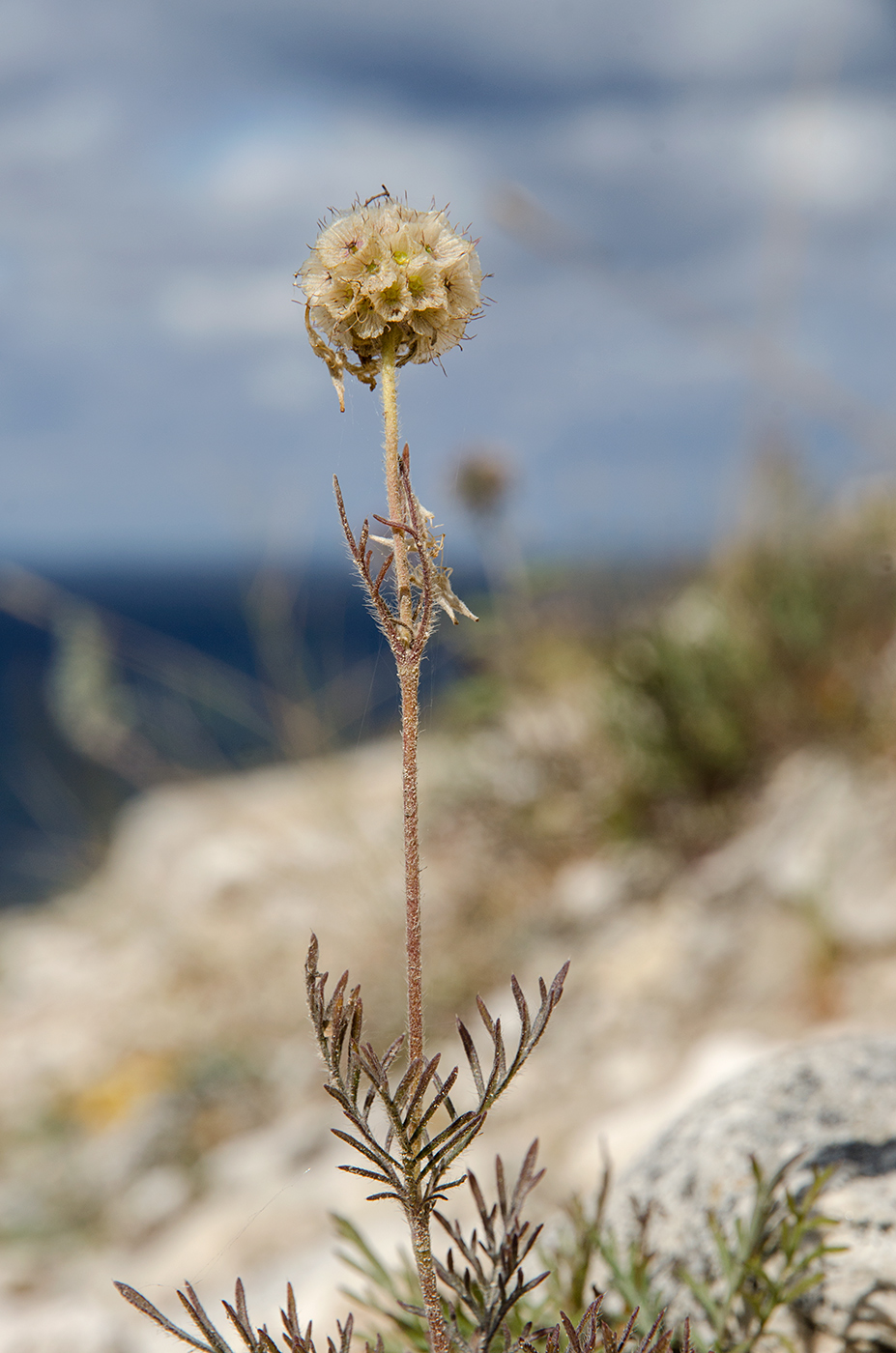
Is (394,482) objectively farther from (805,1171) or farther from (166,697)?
(166,697)

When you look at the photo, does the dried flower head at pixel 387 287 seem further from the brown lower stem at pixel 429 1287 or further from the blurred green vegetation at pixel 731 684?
the blurred green vegetation at pixel 731 684

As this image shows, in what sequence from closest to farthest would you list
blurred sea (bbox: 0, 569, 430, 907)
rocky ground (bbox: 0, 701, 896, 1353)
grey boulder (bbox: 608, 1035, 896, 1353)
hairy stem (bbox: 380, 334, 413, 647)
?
hairy stem (bbox: 380, 334, 413, 647) < grey boulder (bbox: 608, 1035, 896, 1353) < rocky ground (bbox: 0, 701, 896, 1353) < blurred sea (bbox: 0, 569, 430, 907)

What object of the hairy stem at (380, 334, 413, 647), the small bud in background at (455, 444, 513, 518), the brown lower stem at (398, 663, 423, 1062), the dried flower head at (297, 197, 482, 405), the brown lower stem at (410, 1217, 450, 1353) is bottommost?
the brown lower stem at (410, 1217, 450, 1353)

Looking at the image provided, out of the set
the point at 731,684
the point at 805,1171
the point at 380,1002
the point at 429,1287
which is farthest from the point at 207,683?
the point at 429,1287

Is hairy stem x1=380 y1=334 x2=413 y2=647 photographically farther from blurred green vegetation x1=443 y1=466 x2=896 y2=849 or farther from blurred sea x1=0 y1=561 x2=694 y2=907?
blurred green vegetation x1=443 y1=466 x2=896 y2=849

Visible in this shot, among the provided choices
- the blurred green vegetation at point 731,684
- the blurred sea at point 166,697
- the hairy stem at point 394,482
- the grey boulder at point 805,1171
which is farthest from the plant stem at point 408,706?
the blurred green vegetation at point 731,684

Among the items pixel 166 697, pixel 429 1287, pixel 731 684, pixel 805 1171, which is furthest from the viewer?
pixel 166 697

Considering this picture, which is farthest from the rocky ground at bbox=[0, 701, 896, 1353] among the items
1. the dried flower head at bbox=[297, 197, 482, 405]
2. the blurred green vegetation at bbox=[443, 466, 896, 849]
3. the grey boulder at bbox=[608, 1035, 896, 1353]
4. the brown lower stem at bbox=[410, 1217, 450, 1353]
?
the dried flower head at bbox=[297, 197, 482, 405]
